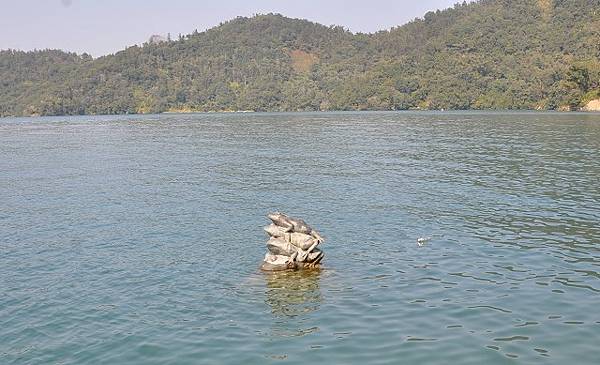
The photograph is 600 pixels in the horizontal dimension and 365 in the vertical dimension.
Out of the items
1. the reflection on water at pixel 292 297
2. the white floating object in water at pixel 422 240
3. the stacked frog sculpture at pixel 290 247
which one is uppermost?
the stacked frog sculpture at pixel 290 247

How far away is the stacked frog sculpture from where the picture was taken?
30406 mm

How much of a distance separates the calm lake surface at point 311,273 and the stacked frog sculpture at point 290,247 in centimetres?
90

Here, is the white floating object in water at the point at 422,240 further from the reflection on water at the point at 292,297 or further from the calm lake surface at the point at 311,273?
the reflection on water at the point at 292,297

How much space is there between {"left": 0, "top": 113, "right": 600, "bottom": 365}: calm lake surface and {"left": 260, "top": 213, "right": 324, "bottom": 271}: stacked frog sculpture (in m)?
0.90

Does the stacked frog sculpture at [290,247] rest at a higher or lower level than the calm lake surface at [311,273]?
higher

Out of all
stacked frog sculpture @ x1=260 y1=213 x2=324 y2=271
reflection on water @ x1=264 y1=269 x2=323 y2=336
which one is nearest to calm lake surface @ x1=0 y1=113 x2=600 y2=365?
reflection on water @ x1=264 y1=269 x2=323 y2=336

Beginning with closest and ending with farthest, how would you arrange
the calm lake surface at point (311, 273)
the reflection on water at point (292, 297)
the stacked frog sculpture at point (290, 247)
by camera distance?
the calm lake surface at point (311, 273) < the reflection on water at point (292, 297) < the stacked frog sculpture at point (290, 247)

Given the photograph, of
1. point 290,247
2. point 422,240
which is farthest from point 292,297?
point 422,240

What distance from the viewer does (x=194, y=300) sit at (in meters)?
26.3

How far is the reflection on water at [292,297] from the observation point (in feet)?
76.0

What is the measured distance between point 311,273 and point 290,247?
182cm

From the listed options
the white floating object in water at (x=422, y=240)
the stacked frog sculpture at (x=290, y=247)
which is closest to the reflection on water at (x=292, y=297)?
the stacked frog sculpture at (x=290, y=247)

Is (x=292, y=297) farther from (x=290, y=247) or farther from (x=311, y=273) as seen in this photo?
(x=290, y=247)

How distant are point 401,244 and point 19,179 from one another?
166 feet
